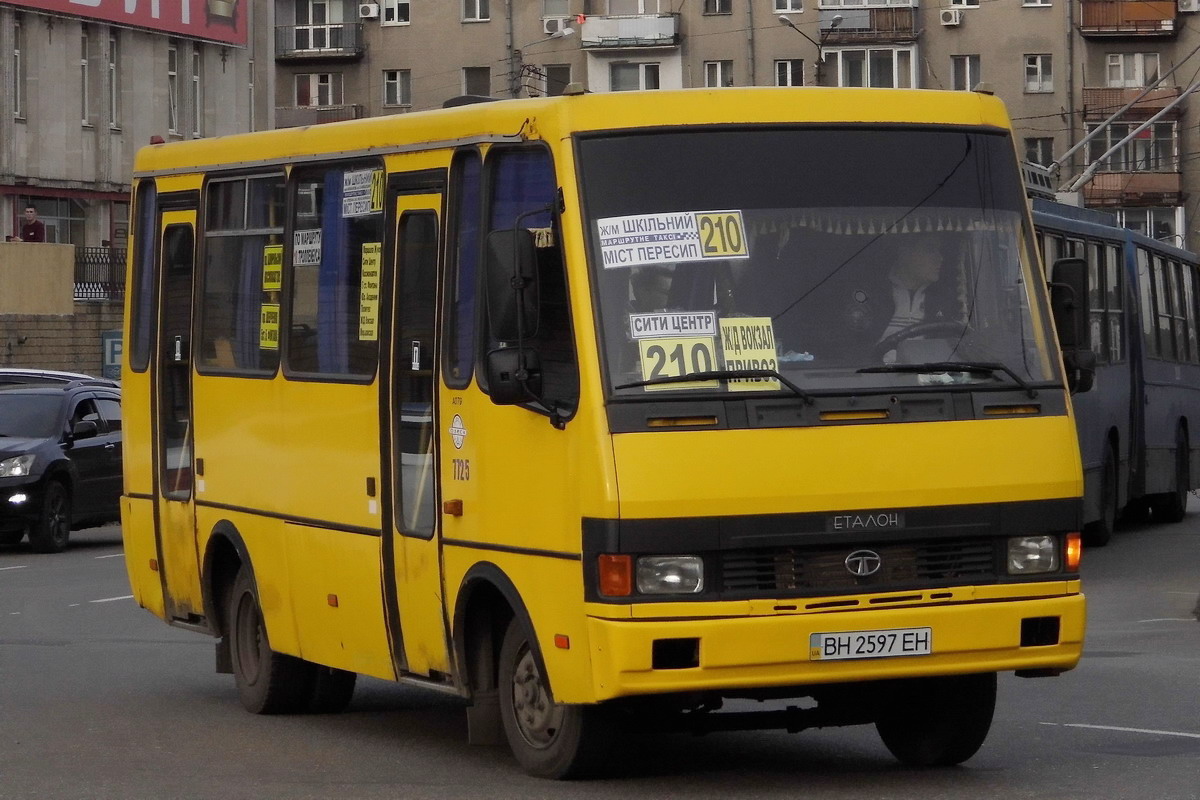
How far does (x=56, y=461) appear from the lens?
2644 centimetres

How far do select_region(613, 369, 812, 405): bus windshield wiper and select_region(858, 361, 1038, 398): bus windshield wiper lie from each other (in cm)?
30

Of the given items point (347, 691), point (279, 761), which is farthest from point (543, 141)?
point (347, 691)

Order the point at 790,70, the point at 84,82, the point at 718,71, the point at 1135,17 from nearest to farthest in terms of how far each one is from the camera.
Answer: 1. the point at 84,82
2. the point at 1135,17
3. the point at 790,70
4. the point at 718,71

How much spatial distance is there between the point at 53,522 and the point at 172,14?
39.0 m

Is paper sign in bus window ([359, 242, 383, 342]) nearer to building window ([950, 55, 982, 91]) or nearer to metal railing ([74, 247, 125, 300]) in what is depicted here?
metal railing ([74, 247, 125, 300])

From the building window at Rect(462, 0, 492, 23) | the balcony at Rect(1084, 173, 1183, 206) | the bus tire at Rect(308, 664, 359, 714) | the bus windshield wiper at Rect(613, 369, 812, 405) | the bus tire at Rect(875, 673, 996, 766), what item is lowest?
the bus tire at Rect(308, 664, 359, 714)

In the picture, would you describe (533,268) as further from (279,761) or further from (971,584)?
(279,761)

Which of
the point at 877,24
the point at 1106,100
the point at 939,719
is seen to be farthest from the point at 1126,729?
the point at 877,24

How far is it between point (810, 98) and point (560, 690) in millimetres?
2386

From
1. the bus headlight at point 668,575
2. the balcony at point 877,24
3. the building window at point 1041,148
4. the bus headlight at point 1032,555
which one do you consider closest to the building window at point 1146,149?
the building window at point 1041,148

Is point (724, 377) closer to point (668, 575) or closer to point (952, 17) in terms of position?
point (668, 575)

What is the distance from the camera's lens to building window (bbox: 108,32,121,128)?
61.5 metres

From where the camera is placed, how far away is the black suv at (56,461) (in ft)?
85.3

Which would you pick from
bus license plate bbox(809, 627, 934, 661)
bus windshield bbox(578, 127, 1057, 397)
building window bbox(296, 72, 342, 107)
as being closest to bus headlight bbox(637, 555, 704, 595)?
bus license plate bbox(809, 627, 934, 661)
